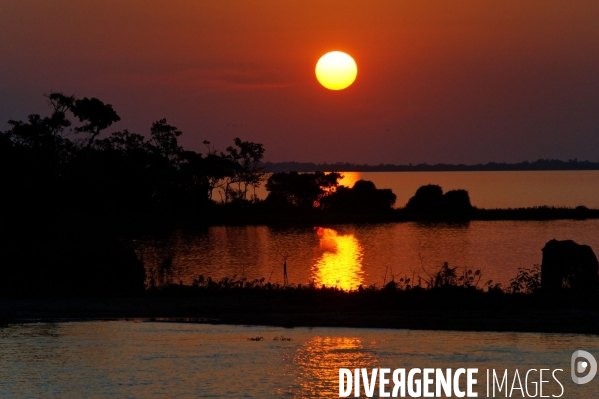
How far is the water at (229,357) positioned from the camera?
20062 millimetres

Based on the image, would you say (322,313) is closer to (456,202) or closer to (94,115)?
(94,115)

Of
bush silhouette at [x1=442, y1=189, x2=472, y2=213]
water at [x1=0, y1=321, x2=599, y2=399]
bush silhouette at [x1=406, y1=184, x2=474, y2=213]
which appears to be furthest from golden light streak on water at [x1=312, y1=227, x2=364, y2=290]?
bush silhouette at [x1=442, y1=189, x2=472, y2=213]

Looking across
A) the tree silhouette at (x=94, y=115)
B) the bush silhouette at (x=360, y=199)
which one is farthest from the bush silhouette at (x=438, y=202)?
the tree silhouette at (x=94, y=115)

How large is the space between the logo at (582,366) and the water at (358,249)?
1246 cm

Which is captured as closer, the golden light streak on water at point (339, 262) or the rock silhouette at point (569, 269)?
the rock silhouette at point (569, 269)

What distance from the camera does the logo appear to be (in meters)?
20.7

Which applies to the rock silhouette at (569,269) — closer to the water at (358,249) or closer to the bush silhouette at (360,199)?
the water at (358,249)

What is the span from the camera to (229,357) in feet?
74.2

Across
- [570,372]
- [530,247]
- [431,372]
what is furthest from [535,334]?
[530,247]

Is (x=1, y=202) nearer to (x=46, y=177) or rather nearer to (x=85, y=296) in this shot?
(x=46, y=177)

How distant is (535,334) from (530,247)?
44221 millimetres

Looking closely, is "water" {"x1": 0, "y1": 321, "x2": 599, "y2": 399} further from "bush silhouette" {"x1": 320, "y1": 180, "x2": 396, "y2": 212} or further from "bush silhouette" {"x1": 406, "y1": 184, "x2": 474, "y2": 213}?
"bush silhouette" {"x1": 406, "y1": 184, "x2": 474, "y2": 213}

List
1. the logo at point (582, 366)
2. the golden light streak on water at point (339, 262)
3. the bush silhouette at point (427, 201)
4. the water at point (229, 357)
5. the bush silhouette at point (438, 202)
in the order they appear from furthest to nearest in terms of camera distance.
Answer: the bush silhouette at point (427, 201), the bush silhouette at point (438, 202), the golden light streak on water at point (339, 262), the logo at point (582, 366), the water at point (229, 357)

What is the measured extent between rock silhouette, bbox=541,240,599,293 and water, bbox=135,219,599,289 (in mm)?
5976
